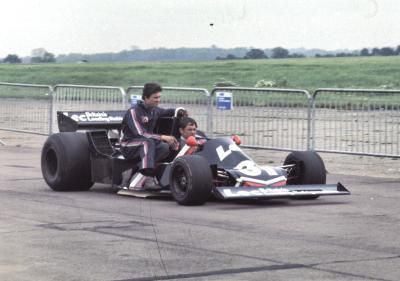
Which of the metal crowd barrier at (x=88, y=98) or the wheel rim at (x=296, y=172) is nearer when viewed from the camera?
the wheel rim at (x=296, y=172)

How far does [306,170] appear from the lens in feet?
46.2

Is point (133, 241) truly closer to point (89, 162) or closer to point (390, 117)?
point (89, 162)

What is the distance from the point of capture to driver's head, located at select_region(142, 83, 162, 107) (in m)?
14.6

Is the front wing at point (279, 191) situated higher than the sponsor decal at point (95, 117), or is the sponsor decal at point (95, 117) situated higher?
the sponsor decal at point (95, 117)

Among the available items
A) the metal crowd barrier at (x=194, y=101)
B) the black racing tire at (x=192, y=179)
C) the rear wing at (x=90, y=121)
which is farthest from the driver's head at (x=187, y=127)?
the metal crowd barrier at (x=194, y=101)

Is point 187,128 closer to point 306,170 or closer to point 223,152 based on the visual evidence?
point 223,152

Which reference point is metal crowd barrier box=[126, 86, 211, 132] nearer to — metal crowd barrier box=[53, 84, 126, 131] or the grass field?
metal crowd barrier box=[53, 84, 126, 131]

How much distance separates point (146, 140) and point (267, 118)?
583cm

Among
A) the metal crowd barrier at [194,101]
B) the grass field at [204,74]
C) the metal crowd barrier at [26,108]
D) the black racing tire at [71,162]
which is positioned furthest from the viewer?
the grass field at [204,74]

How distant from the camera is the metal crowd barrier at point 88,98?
74.2ft

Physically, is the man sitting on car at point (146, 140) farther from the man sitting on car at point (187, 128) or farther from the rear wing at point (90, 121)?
the rear wing at point (90, 121)

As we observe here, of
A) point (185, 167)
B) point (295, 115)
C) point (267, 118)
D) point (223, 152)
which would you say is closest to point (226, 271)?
point (185, 167)

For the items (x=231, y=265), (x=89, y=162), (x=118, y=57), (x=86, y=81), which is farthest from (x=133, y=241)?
(x=86, y=81)

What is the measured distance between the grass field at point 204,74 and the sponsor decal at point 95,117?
85.3ft
